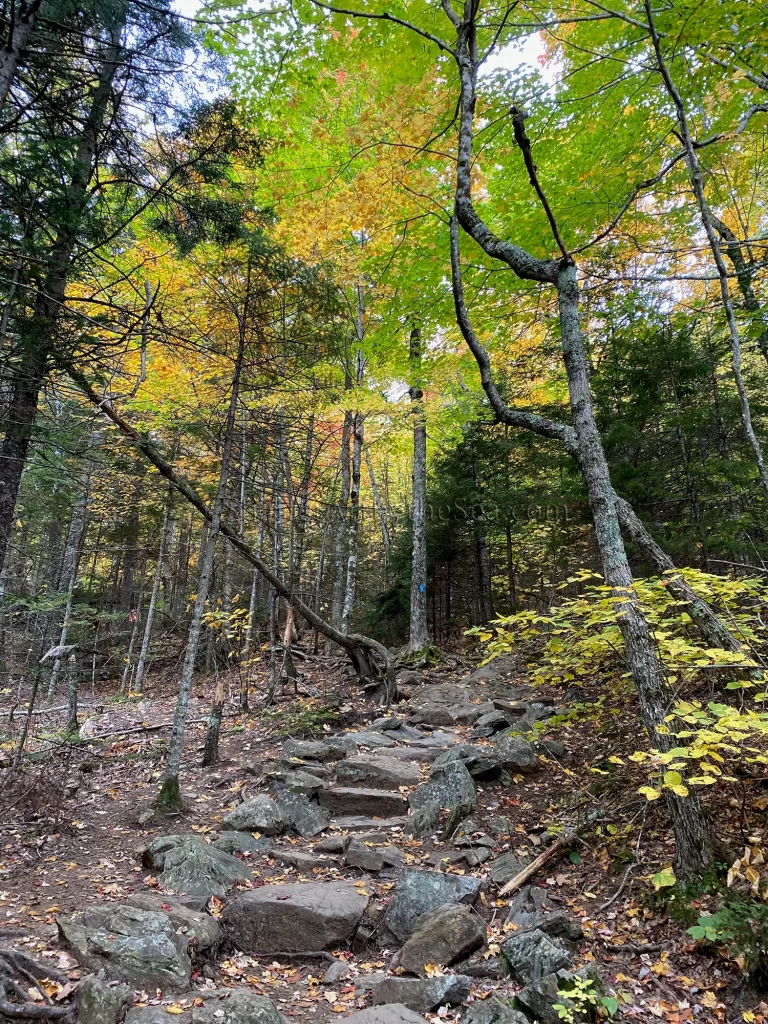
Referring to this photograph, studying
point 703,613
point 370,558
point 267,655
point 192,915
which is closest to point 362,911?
point 192,915

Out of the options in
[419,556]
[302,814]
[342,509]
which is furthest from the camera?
[342,509]

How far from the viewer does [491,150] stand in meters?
7.32

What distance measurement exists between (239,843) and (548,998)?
3.82 m

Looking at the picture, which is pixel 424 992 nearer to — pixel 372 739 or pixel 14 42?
pixel 372 739

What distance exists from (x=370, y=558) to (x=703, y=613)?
57.5ft

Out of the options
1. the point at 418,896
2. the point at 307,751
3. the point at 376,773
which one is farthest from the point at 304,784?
the point at 418,896

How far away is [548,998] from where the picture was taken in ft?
10.3

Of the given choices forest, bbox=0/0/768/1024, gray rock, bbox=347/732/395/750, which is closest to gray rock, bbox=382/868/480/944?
forest, bbox=0/0/768/1024

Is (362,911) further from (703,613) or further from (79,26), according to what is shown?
(79,26)

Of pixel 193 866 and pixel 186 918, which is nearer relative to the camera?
pixel 186 918

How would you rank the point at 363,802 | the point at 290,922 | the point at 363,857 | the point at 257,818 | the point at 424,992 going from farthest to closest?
the point at 363,802, the point at 257,818, the point at 363,857, the point at 290,922, the point at 424,992

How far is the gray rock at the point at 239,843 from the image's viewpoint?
5666 mm

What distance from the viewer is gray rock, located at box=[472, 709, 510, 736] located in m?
7.99

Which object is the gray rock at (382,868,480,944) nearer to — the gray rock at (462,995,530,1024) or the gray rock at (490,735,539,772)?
the gray rock at (462,995,530,1024)
